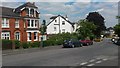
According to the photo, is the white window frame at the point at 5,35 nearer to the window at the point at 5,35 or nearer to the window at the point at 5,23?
the window at the point at 5,35

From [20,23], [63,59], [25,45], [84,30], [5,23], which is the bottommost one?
[63,59]

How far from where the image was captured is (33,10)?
5500 centimetres

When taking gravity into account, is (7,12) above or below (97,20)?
below

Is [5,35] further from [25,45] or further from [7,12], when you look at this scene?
[25,45]

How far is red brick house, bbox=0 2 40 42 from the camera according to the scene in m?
47.6

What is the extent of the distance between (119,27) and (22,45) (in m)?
38.0

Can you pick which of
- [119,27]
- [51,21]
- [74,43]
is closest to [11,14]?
[74,43]

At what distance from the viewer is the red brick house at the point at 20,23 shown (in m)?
47.6

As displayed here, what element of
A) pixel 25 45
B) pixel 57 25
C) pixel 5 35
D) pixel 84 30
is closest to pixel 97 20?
pixel 57 25

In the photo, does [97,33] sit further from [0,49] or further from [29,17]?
[0,49]

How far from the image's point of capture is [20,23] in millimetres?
51125

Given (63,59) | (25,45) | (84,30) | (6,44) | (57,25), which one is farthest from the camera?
(57,25)

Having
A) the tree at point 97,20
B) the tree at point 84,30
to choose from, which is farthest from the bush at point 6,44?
the tree at point 97,20

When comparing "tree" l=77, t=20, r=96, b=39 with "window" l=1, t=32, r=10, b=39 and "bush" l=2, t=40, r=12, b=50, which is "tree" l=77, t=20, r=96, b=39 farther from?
"bush" l=2, t=40, r=12, b=50
